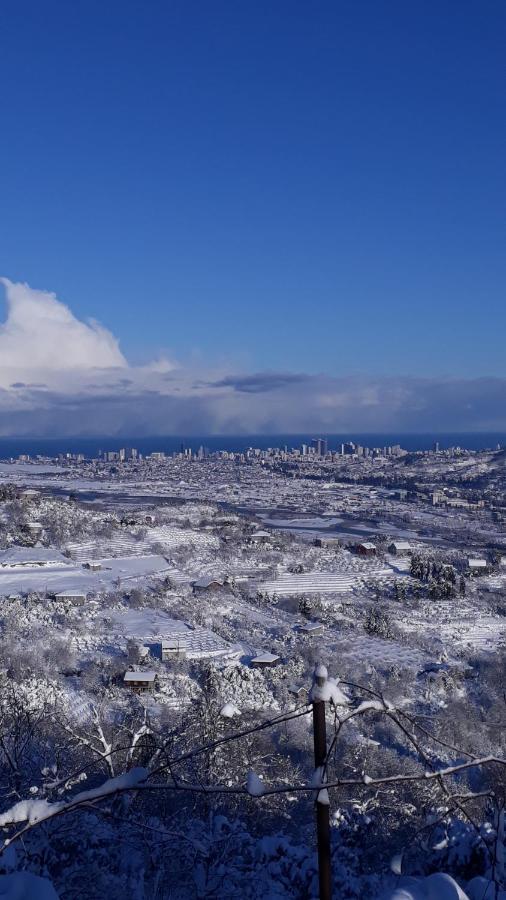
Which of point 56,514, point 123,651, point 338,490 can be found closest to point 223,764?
point 123,651

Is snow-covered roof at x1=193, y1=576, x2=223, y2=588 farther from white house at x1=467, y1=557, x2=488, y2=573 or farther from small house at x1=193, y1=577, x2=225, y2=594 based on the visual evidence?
white house at x1=467, y1=557, x2=488, y2=573

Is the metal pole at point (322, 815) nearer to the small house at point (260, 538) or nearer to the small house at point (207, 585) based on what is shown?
the small house at point (207, 585)

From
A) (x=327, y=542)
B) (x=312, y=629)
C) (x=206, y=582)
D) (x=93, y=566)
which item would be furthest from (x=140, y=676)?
(x=327, y=542)

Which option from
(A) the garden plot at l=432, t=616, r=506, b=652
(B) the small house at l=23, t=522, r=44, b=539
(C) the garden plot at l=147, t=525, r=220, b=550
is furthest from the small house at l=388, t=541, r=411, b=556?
(B) the small house at l=23, t=522, r=44, b=539

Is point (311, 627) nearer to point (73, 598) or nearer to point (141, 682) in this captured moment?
point (141, 682)

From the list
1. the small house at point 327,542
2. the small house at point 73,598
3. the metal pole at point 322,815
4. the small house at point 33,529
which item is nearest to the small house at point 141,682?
the small house at point 73,598

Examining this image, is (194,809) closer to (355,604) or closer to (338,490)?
A: (355,604)
